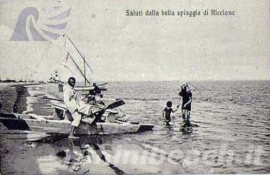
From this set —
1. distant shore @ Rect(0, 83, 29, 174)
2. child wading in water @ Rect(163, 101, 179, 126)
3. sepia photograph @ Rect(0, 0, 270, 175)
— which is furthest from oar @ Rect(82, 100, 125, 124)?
distant shore @ Rect(0, 83, 29, 174)

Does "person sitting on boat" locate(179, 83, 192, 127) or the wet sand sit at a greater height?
"person sitting on boat" locate(179, 83, 192, 127)

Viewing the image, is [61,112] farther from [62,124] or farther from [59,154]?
[59,154]

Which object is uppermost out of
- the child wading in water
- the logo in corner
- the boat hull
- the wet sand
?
the logo in corner

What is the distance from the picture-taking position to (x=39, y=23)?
8.18 ft

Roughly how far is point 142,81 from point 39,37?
0.58 meters

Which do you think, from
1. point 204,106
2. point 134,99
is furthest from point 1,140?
point 204,106

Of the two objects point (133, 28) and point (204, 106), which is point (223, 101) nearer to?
point (204, 106)

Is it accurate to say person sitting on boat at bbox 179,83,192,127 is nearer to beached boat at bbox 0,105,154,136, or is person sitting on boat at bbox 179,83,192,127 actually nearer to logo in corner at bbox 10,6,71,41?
beached boat at bbox 0,105,154,136

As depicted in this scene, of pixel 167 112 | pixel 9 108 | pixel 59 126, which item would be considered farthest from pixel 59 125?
pixel 167 112

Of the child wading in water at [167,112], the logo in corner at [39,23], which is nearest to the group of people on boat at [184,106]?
the child wading in water at [167,112]

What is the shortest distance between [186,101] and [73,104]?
60 centimetres

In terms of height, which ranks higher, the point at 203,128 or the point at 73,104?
the point at 73,104

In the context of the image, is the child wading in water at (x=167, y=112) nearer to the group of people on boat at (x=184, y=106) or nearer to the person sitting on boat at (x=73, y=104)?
the group of people on boat at (x=184, y=106)

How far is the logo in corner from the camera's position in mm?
2488
